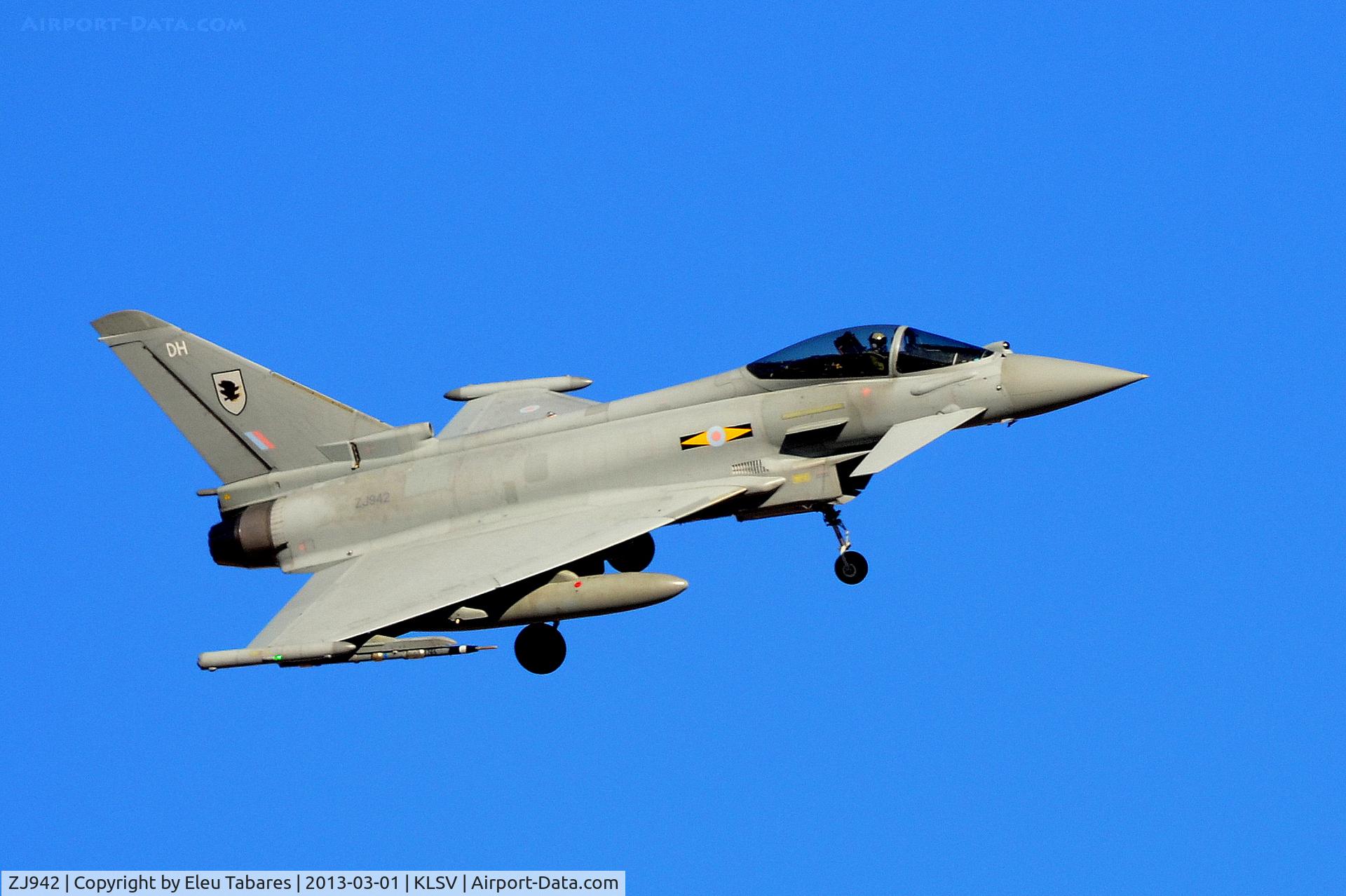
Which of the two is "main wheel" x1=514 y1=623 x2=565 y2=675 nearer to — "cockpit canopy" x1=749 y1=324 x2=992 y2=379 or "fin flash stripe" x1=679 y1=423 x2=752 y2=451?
Result: "fin flash stripe" x1=679 y1=423 x2=752 y2=451

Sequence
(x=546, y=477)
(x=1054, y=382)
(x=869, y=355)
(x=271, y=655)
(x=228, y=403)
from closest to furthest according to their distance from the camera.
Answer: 1. (x=271, y=655)
2. (x=1054, y=382)
3. (x=869, y=355)
4. (x=546, y=477)
5. (x=228, y=403)

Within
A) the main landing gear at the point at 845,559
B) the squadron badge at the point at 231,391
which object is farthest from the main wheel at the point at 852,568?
the squadron badge at the point at 231,391

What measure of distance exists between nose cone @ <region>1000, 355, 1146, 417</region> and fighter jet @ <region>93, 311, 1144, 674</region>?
2 centimetres

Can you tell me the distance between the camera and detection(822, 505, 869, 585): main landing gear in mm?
18609

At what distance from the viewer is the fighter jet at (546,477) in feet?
59.6

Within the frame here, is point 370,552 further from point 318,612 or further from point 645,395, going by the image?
point 645,395

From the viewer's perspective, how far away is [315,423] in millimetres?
20297

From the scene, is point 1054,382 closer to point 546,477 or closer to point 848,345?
point 848,345

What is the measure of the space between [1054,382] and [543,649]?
6.21 m

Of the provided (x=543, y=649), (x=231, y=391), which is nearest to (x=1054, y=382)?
(x=543, y=649)

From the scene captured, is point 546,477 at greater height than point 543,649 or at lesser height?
greater

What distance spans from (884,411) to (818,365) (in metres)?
0.90

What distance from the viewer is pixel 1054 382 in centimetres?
1823

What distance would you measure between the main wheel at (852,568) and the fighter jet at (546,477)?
2 centimetres
